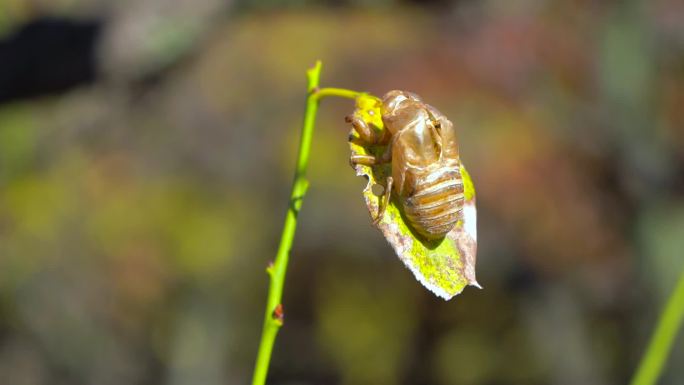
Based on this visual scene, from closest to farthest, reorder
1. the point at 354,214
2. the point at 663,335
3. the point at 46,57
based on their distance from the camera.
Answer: the point at 663,335, the point at 46,57, the point at 354,214

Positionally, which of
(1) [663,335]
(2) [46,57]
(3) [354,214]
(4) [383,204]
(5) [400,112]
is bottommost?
(3) [354,214]

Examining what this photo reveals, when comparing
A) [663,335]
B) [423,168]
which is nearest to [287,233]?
[423,168]

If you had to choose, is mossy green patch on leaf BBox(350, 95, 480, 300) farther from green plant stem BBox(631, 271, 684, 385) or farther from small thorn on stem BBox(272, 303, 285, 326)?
green plant stem BBox(631, 271, 684, 385)

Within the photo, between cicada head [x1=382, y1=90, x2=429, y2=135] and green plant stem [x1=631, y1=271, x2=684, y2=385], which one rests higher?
cicada head [x1=382, y1=90, x2=429, y2=135]

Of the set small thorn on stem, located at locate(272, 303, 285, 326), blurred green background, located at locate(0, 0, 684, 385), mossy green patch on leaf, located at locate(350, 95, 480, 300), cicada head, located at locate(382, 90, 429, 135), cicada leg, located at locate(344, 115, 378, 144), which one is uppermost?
cicada head, located at locate(382, 90, 429, 135)

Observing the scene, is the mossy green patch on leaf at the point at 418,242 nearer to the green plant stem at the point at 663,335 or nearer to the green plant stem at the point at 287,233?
the green plant stem at the point at 287,233

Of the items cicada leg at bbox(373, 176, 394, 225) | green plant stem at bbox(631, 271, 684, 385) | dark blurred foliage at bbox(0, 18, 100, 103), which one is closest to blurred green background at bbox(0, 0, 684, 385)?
dark blurred foliage at bbox(0, 18, 100, 103)

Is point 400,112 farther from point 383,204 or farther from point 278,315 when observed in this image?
point 278,315
